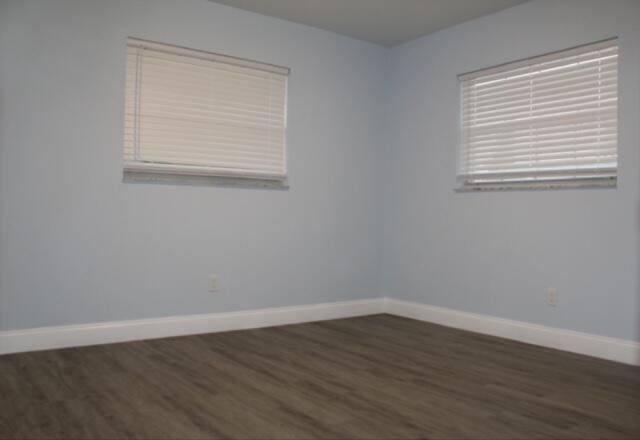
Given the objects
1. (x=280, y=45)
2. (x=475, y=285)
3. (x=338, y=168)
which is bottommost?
(x=475, y=285)

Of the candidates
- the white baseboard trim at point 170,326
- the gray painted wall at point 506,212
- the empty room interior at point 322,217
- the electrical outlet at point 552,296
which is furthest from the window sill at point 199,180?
the electrical outlet at point 552,296

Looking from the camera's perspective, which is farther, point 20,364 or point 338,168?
point 338,168

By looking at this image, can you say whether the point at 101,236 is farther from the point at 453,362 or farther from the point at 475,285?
the point at 475,285

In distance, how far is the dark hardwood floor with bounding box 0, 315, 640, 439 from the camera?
7.63ft

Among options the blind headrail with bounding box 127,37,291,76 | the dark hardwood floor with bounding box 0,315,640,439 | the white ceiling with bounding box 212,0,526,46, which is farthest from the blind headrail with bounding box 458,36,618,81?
the dark hardwood floor with bounding box 0,315,640,439

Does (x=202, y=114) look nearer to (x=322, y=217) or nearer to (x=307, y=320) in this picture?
(x=322, y=217)

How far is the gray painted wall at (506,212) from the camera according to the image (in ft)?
11.6

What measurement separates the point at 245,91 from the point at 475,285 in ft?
7.81

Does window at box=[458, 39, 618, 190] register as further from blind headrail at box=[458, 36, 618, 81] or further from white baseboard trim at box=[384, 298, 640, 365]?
white baseboard trim at box=[384, 298, 640, 365]

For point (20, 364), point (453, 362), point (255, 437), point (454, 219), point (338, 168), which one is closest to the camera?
point (255, 437)

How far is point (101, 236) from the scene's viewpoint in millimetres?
3754

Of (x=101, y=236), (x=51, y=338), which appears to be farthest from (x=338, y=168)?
(x=51, y=338)

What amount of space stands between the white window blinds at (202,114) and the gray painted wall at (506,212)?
1.22 meters

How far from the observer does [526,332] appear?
4.05 meters
